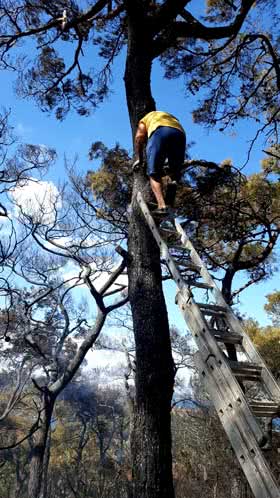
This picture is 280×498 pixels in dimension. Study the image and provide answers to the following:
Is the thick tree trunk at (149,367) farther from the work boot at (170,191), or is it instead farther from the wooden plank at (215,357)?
the wooden plank at (215,357)

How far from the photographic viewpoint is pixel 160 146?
10.1 feet

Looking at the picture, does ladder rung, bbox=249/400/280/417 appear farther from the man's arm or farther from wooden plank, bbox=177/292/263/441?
the man's arm

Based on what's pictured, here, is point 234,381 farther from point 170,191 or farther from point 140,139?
point 140,139

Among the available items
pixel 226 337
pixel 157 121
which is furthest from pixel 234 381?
pixel 157 121

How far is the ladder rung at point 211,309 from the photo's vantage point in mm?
2336

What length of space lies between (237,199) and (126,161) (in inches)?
82.0

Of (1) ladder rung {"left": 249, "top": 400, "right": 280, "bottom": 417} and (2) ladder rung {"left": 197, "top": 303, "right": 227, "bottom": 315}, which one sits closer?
(1) ladder rung {"left": 249, "top": 400, "right": 280, "bottom": 417}

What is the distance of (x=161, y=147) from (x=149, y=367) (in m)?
1.69

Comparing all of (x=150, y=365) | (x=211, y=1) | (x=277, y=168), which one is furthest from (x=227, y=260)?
(x=150, y=365)

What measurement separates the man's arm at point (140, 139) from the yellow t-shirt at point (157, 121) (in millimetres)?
39

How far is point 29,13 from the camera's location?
17.6 ft

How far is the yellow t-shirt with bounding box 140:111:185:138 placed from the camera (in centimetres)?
312

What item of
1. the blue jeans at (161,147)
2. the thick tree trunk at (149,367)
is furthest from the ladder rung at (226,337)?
the blue jeans at (161,147)

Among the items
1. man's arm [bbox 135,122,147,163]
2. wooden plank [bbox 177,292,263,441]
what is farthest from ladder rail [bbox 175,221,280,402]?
man's arm [bbox 135,122,147,163]
